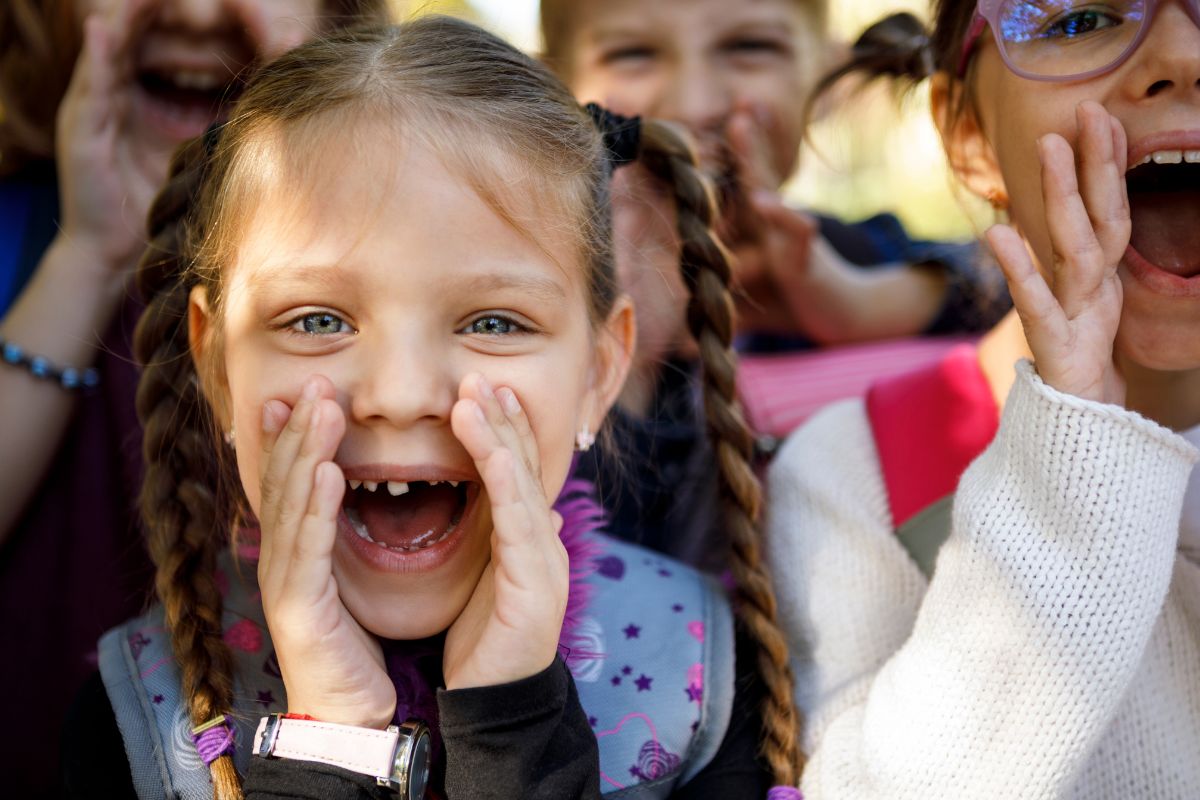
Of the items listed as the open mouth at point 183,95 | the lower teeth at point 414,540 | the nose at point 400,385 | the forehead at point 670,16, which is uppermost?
the forehead at point 670,16

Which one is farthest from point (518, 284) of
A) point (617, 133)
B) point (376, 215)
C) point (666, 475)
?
point (666, 475)

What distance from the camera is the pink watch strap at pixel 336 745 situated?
1328mm

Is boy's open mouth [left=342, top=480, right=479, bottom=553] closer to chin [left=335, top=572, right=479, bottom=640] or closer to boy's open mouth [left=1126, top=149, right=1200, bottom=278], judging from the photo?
chin [left=335, top=572, right=479, bottom=640]

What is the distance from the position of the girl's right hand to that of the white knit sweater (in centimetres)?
149

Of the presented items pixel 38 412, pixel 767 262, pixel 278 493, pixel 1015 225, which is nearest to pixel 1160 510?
pixel 1015 225

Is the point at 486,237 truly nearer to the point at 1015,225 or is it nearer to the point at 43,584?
the point at 1015,225

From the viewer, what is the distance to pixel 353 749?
4.38 ft

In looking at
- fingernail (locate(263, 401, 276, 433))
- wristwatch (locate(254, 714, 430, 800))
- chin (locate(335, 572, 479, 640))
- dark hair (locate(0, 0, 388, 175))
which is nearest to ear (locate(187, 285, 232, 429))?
fingernail (locate(263, 401, 276, 433))

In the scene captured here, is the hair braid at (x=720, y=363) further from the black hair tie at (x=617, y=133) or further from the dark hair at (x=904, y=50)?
the dark hair at (x=904, y=50)

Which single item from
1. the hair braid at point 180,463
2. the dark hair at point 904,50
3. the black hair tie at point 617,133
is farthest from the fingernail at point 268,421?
the dark hair at point 904,50

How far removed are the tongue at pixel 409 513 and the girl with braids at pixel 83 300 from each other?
2.23ft

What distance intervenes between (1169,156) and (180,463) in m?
1.41

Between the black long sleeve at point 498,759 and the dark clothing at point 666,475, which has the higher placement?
the dark clothing at point 666,475

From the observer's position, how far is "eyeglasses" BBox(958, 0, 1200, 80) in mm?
1515
